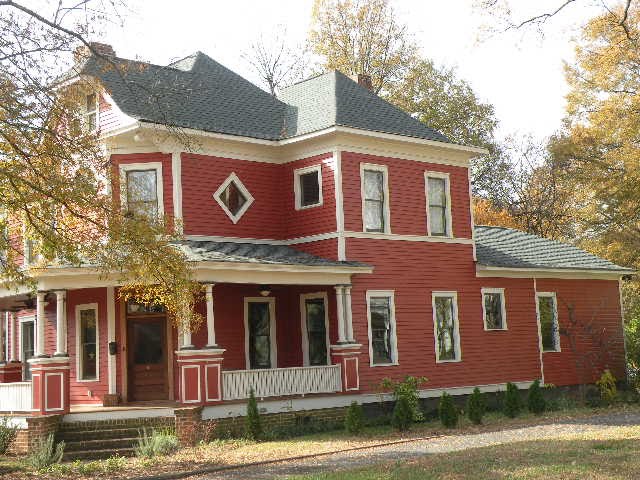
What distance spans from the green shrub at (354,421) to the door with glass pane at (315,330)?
2.88m

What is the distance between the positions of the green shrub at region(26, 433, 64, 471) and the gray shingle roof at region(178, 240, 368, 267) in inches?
177

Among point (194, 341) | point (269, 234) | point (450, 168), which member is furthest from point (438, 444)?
point (450, 168)

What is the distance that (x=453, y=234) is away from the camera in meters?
25.0

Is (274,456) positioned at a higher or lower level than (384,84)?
lower

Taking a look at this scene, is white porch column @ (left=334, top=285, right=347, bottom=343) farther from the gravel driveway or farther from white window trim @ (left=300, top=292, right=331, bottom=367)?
the gravel driveway

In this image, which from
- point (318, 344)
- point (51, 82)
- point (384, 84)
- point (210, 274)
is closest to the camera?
point (51, 82)

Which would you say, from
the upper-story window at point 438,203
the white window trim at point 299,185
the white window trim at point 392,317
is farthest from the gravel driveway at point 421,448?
the white window trim at point 299,185

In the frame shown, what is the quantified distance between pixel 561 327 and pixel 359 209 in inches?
343

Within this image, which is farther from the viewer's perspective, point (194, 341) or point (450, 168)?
point (450, 168)

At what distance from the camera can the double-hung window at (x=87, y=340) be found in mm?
22078

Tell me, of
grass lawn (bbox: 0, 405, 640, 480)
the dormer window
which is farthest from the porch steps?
the dormer window

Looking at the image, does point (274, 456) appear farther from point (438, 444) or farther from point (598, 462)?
point (598, 462)

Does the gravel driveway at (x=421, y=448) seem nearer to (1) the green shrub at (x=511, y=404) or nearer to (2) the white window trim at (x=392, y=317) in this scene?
(1) the green shrub at (x=511, y=404)

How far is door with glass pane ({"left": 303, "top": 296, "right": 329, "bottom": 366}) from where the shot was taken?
22.5 m
